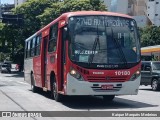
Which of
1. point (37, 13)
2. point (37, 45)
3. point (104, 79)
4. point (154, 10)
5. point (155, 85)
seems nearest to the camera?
point (104, 79)

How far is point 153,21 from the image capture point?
359 ft

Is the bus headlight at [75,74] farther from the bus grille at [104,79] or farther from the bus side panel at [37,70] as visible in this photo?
the bus side panel at [37,70]

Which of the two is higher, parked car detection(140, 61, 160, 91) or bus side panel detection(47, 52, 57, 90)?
bus side panel detection(47, 52, 57, 90)

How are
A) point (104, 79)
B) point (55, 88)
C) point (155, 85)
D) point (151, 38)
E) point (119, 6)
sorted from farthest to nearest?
1. point (119, 6)
2. point (151, 38)
3. point (155, 85)
4. point (55, 88)
5. point (104, 79)

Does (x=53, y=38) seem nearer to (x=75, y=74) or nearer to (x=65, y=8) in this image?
(x=75, y=74)

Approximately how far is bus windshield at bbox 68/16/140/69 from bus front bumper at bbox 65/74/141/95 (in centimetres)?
65

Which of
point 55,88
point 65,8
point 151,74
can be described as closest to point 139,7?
point 65,8

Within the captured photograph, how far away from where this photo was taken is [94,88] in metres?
12.7

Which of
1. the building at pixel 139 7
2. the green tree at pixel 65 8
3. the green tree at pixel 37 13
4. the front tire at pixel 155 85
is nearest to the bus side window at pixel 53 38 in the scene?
the front tire at pixel 155 85

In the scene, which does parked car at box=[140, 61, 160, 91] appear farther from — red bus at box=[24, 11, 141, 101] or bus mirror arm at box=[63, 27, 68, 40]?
bus mirror arm at box=[63, 27, 68, 40]

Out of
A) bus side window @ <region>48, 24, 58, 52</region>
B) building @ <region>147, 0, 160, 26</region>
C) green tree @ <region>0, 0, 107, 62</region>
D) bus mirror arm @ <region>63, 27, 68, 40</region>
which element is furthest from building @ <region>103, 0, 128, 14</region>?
bus mirror arm @ <region>63, 27, 68, 40</region>

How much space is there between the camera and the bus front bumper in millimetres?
12555

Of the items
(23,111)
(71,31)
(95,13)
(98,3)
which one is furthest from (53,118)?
(98,3)

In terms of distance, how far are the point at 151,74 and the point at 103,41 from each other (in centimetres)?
1100
